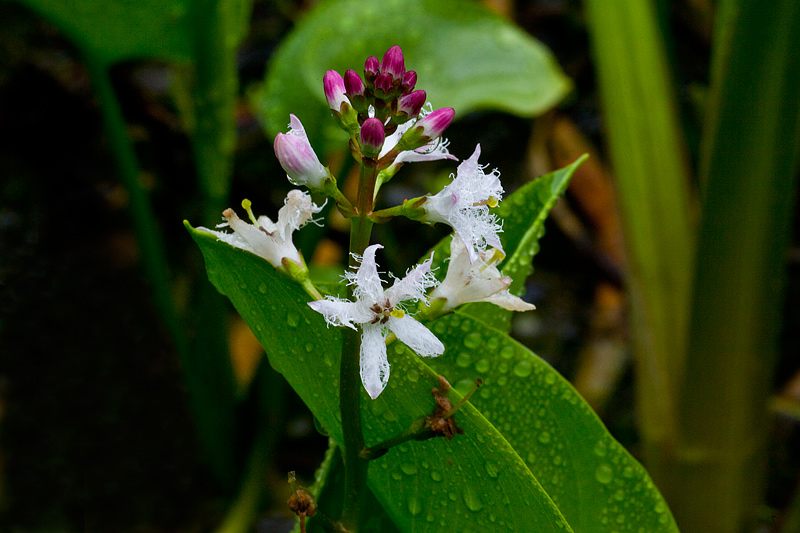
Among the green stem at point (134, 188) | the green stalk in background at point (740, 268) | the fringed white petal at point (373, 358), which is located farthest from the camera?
the green stem at point (134, 188)

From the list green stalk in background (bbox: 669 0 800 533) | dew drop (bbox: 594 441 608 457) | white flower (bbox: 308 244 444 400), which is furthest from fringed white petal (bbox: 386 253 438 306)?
green stalk in background (bbox: 669 0 800 533)

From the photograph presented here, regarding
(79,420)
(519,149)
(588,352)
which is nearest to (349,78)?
(79,420)

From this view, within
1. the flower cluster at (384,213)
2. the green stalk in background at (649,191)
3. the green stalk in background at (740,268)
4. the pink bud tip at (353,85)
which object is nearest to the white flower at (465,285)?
the flower cluster at (384,213)

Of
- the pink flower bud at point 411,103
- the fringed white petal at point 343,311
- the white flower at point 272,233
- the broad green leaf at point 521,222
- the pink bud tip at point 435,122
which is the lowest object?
the broad green leaf at point 521,222

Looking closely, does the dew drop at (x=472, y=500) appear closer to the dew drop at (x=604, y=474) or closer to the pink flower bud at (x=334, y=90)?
the dew drop at (x=604, y=474)

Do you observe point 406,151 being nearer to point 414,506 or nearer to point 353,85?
point 353,85

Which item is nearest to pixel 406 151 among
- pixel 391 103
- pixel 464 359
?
pixel 391 103

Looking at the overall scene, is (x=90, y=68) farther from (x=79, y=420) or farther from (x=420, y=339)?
(x=420, y=339)
